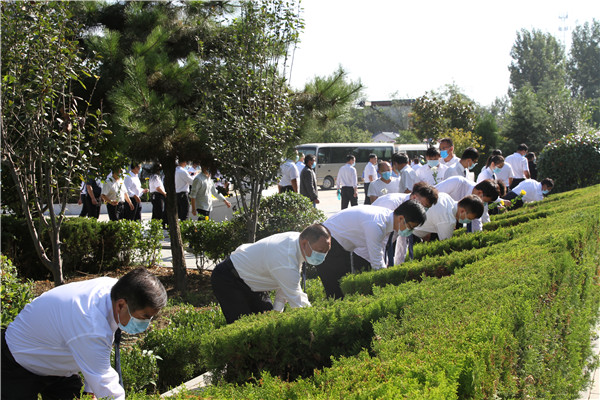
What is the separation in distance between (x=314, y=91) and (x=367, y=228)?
3158 mm

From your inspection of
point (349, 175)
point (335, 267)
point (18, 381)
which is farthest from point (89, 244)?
point (349, 175)

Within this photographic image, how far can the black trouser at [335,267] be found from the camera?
6121 millimetres

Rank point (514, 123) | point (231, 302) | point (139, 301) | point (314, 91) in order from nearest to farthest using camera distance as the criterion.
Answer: point (139, 301) → point (231, 302) → point (314, 91) → point (514, 123)

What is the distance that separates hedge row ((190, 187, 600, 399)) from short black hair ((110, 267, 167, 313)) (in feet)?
2.11

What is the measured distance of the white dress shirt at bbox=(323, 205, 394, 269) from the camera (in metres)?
5.81

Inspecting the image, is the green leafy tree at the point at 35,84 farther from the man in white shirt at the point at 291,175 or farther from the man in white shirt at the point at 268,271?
the man in white shirt at the point at 291,175

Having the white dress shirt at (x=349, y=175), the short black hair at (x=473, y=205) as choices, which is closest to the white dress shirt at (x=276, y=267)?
the short black hair at (x=473, y=205)

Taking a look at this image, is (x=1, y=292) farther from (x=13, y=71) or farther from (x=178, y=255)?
(x=178, y=255)

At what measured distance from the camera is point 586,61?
7644 cm

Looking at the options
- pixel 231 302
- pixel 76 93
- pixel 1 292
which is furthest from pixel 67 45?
pixel 231 302

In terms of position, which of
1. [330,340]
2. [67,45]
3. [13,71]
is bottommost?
[330,340]

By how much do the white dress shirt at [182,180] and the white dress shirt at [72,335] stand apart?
33.1ft

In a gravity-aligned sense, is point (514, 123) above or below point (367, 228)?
above

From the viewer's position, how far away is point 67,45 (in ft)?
19.0
